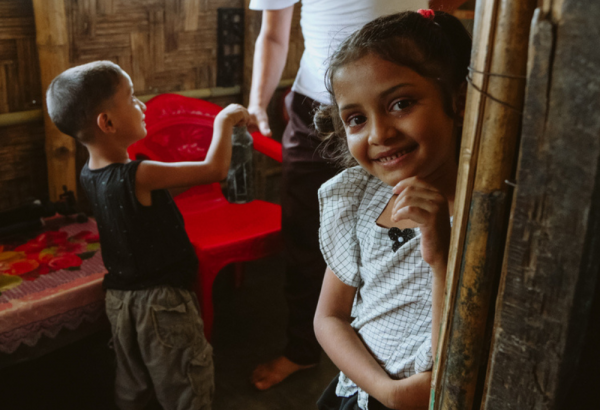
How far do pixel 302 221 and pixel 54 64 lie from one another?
1.16m

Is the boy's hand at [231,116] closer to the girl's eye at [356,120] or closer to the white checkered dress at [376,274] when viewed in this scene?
the white checkered dress at [376,274]

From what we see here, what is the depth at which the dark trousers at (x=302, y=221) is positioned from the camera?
6.54 ft

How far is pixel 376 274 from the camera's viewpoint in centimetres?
101

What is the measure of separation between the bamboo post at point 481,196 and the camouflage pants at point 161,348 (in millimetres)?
1335

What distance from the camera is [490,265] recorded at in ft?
1.73

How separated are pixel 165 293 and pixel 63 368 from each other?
76cm

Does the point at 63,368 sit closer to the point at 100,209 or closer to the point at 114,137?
the point at 100,209

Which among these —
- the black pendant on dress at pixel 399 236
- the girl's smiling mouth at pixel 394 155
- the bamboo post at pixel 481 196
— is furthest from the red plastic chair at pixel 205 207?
the bamboo post at pixel 481 196

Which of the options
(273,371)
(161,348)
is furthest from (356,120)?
(273,371)

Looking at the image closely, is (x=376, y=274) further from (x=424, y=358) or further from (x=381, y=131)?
(x=381, y=131)

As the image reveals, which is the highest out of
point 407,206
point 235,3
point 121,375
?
point 235,3

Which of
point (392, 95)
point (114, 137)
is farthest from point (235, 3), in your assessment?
point (392, 95)

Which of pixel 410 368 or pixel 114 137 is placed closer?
pixel 410 368

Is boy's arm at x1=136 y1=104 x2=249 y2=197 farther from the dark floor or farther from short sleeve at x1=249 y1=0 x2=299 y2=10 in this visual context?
the dark floor
